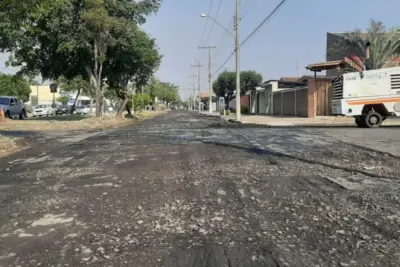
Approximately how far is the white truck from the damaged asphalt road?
12.0 meters

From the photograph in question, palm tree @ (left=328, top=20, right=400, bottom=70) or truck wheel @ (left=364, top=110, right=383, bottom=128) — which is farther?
palm tree @ (left=328, top=20, right=400, bottom=70)

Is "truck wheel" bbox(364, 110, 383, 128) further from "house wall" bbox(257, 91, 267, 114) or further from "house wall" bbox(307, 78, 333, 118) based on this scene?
"house wall" bbox(257, 91, 267, 114)

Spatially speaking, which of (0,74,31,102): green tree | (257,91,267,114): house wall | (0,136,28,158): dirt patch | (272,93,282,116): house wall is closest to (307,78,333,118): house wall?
(272,93,282,116): house wall

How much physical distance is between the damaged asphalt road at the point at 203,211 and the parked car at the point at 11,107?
28528 millimetres

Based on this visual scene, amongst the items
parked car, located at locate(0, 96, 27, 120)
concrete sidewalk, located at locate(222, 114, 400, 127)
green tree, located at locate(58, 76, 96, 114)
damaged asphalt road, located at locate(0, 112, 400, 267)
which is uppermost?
green tree, located at locate(58, 76, 96, 114)

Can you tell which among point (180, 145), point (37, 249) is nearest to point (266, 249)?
point (37, 249)

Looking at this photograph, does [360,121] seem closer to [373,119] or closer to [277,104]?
[373,119]

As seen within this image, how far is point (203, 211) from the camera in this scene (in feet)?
19.4

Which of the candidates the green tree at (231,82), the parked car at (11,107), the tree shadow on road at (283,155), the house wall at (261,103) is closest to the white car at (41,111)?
the parked car at (11,107)

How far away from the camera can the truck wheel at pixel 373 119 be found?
2202 cm

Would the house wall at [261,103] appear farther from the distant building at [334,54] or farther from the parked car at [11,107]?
the parked car at [11,107]

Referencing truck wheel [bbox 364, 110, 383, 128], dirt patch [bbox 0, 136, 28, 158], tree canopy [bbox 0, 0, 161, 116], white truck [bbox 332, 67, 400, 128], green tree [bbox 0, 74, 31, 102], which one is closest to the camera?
dirt patch [bbox 0, 136, 28, 158]

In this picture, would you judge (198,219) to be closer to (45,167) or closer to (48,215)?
(48,215)

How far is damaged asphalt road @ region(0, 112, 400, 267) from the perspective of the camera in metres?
4.40
